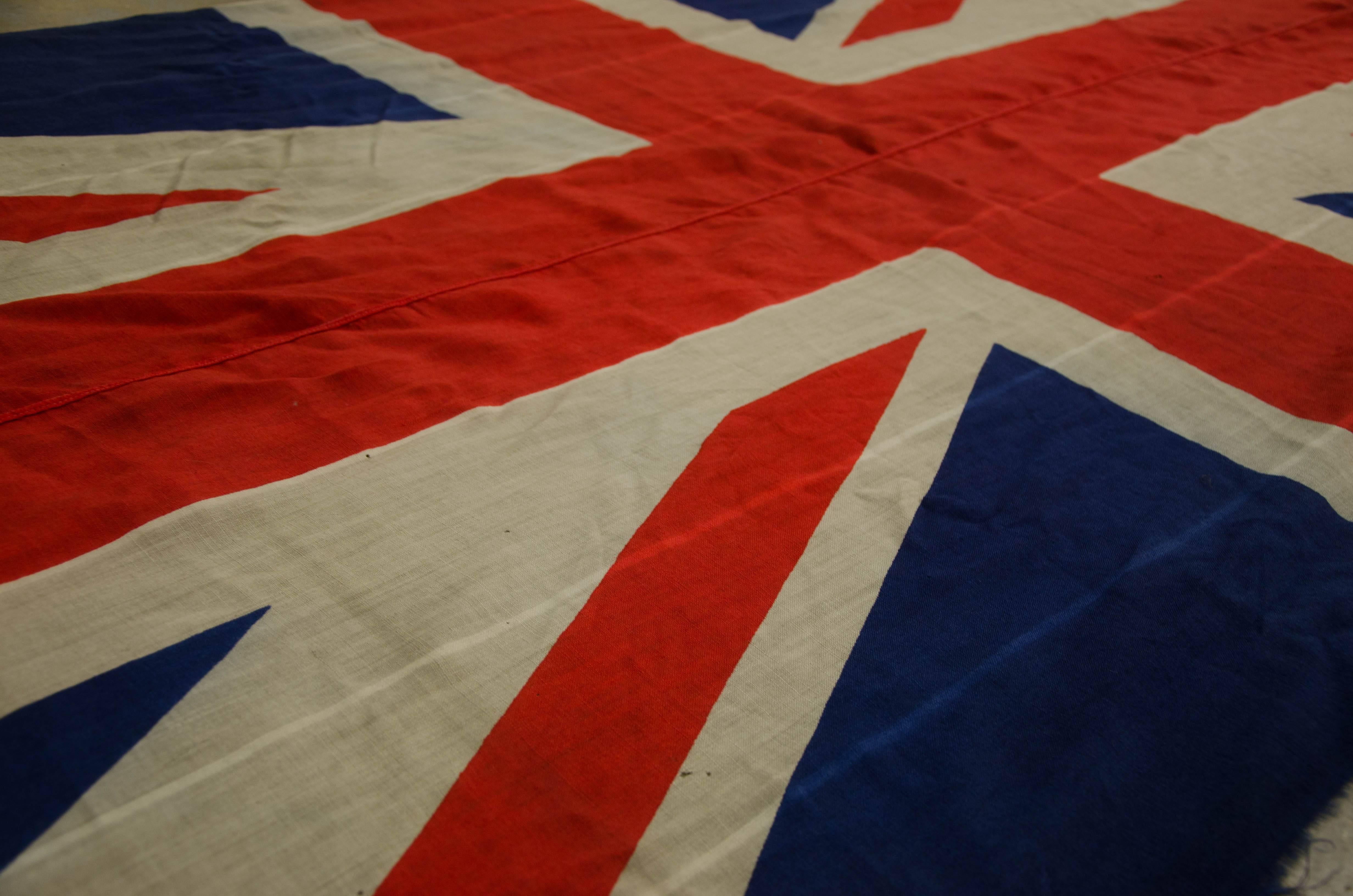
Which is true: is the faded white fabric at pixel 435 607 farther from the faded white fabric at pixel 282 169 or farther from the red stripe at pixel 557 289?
the faded white fabric at pixel 282 169

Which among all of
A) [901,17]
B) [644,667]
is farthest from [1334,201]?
[644,667]

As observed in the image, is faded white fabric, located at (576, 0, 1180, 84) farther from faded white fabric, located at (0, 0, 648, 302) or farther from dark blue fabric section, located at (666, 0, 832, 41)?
faded white fabric, located at (0, 0, 648, 302)

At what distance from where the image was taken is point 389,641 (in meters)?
0.64

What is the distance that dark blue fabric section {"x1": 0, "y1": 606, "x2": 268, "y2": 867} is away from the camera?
0.52m

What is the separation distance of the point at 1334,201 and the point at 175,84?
1.59m

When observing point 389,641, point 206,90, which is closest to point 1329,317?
point 389,641

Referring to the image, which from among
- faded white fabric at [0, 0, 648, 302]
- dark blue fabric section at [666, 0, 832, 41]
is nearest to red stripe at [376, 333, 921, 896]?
faded white fabric at [0, 0, 648, 302]

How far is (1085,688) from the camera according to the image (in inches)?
25.9

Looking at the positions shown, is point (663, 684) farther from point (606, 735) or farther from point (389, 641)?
point (389, 641)

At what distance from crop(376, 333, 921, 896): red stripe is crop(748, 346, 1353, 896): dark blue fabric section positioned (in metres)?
0.09

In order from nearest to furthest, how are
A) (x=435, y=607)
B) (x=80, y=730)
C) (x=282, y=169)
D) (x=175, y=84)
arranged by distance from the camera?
1. (x=80, y=730)
2. (x=435, y=607)
3. (x=282, y=169)
4. (x=175, y=84)

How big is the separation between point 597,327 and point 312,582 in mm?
398

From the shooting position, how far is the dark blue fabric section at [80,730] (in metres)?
0.52

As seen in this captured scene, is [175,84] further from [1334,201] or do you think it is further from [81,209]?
[1334,201]
